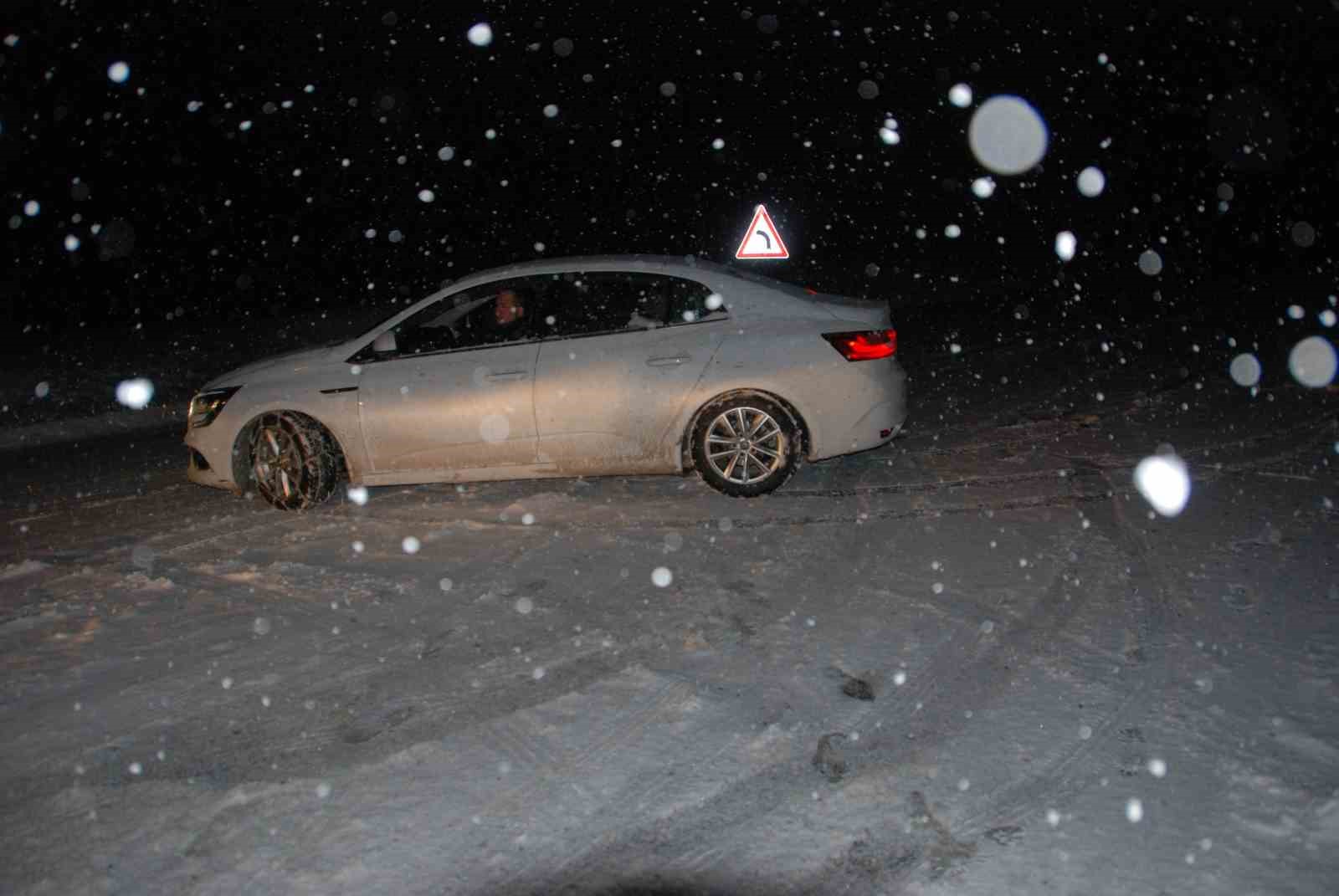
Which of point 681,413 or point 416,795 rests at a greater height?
point 681,413

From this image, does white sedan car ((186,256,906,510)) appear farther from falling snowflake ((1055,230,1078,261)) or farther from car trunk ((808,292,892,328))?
falling snowflake ((1055,230,1078,261))

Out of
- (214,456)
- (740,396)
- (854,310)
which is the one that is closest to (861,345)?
(854,310)

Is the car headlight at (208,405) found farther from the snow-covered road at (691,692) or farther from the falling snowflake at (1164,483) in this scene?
the falling snowflake at (1164,483)

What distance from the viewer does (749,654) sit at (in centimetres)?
472

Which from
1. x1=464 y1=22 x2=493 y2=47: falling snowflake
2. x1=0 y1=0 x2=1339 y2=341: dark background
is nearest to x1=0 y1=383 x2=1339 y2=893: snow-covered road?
x1=0 y1=0 x2=1339 y2=341: dark background

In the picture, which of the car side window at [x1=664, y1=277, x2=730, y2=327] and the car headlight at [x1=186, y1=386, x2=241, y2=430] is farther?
the car headlight at [x1=186, y1=386, x2=241, y2=430]

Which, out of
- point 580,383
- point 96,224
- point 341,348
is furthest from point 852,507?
point 96,224

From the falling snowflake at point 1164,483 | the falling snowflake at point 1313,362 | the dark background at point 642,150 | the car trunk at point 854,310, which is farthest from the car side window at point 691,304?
the dark background at point 642,150

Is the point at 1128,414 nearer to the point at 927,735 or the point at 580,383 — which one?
the point at 580,383

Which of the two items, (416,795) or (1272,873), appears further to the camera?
(416,795)

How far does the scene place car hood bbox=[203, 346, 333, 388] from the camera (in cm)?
741

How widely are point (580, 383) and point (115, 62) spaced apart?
20.8 metres

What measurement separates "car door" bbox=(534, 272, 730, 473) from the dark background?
12090 mm

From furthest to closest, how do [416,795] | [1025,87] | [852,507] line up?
1. [1025,87]
2. [852,507]
3. [416,795]
